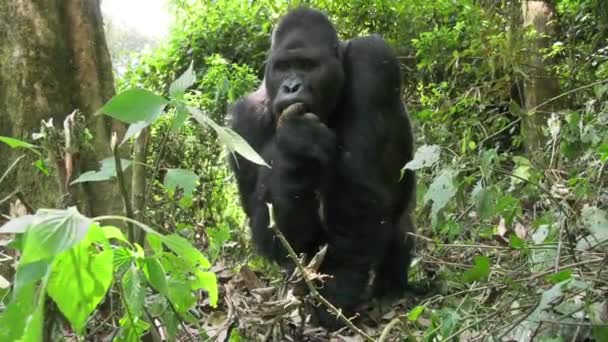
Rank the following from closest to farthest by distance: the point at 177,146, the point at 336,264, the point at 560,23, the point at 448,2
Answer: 1. the point at 336,264
2. the point at 177,146
3. the point at 560,23
4. the point at 448,2

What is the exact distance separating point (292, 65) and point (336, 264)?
906mm

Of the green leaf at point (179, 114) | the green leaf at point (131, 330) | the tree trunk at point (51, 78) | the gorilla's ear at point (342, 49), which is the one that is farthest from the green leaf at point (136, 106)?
the gorilla's ear at point (342, 49)

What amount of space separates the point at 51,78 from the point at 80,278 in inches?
86.0

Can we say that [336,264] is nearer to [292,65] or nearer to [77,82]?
[292,65]

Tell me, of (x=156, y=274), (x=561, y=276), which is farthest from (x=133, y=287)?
(x=561, y=276)

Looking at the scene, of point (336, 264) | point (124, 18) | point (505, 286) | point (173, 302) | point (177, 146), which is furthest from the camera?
point (124, 18)

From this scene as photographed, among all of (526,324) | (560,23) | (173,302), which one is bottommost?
(526,324)

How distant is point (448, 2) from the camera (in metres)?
7.61

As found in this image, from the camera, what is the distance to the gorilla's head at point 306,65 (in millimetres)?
3318

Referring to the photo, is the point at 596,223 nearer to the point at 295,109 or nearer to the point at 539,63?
the point at 295,109

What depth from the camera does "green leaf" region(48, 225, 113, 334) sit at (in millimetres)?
1051

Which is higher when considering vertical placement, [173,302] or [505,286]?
[173,302]

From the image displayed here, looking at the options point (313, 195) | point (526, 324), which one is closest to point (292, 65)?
point (313, 195)

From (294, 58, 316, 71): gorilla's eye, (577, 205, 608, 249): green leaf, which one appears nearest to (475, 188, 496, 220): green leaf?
(577, 205, 608, 249): green leaf
